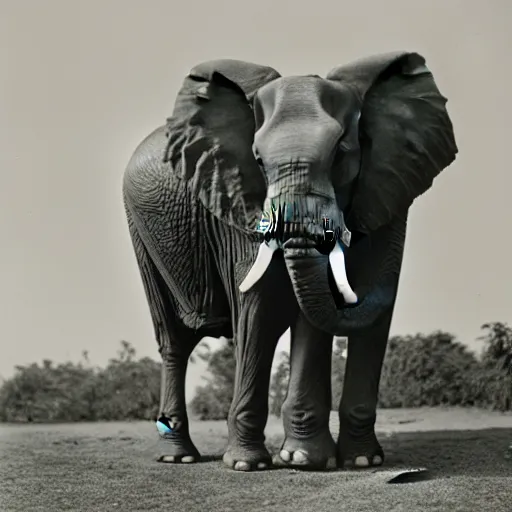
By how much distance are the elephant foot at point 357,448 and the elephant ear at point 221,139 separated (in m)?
0.92

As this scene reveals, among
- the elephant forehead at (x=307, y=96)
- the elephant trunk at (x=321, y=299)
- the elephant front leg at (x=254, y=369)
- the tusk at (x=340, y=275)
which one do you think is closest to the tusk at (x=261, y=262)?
the elephant trunk at (x=321, y=299)

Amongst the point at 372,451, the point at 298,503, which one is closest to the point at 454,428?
the point at 372,451

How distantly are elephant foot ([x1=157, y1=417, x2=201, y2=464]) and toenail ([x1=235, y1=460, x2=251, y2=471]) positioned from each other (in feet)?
1.74

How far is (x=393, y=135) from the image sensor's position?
5.38 meters

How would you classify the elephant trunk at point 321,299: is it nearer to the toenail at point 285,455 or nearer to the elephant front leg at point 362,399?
the elephant front leg at point 362,399

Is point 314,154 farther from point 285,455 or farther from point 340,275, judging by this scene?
point 285,455

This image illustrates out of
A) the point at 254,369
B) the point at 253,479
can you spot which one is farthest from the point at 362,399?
the point at 253,479

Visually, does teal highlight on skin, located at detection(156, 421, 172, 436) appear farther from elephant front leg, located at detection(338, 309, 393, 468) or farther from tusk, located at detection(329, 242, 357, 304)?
tusk, located at detection(329, 242, 357, 304)

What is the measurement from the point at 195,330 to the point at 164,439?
1.63 ft

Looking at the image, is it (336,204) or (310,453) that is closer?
(336,204)

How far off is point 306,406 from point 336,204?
91cm

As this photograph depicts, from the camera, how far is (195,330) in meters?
5.97

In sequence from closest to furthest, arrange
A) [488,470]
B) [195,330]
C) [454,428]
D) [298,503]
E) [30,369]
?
[298,503], [488,470], [195,330], [454,428], [30,369]

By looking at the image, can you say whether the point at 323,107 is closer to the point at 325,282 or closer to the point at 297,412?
the point at 325,282
